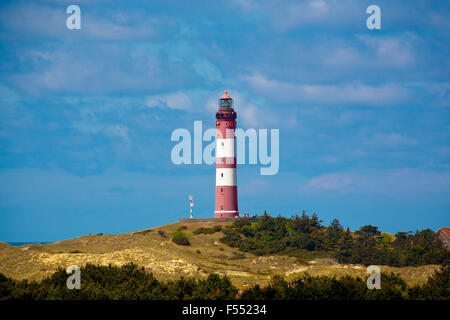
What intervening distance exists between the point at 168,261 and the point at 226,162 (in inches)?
1329

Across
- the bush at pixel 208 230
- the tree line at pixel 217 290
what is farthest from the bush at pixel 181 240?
the tree line at pixel 217 290

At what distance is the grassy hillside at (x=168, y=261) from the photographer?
252 ft

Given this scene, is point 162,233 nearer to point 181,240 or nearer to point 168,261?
point 181,240

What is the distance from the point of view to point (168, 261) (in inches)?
3187

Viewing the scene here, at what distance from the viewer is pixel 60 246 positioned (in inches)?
3568

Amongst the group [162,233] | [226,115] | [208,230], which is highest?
[226,115]

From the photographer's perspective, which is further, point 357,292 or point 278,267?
point 278,267

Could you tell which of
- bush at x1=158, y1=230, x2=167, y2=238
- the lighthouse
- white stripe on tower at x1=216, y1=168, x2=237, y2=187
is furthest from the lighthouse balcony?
bush at x1=158, y1=230, x2=167, y2=238

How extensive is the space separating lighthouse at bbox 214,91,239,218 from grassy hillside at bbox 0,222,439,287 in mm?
12613

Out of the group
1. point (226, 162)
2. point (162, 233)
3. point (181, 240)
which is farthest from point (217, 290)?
point (226, 162)
